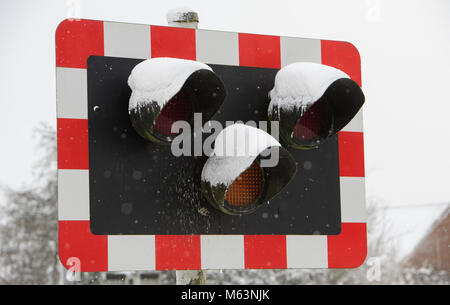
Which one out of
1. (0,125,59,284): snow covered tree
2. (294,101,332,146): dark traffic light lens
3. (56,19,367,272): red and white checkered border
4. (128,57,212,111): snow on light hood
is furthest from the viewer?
(0,125,59,284): snow covered tree

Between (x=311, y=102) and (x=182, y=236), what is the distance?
62 centimetres

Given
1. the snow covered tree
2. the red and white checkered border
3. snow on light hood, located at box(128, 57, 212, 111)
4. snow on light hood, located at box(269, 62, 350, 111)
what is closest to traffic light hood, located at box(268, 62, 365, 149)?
snow on light hood, located at box(269, 62, 350, 111)

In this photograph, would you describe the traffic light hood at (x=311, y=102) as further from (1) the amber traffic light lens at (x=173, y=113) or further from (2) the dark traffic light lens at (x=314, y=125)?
(1) the amber traffic light lens at (x=173, y=113)

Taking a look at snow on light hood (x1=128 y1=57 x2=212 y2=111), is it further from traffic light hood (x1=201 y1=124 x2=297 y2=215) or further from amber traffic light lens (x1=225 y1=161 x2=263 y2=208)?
amber traffic light lens (x1=225 y1=161 x2=263 y2=208)

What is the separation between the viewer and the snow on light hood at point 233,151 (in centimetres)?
234

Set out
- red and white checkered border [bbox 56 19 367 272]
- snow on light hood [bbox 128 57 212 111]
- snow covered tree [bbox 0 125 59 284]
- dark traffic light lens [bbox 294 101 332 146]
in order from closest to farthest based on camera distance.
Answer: snow on light hood [bbox 128 57 212 111] → red and white checkered border [bbox 56 19 367 272] → dark traffic light lens [bbox 294 101 332 146] → snow covered tree [bbox 0 125 59 284]

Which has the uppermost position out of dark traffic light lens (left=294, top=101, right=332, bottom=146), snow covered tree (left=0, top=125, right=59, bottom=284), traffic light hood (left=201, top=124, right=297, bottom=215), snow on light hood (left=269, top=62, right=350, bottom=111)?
snow on light hood (left=269, top=62, right=350, bottom=111)

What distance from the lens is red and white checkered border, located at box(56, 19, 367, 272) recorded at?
243 cm

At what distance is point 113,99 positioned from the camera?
98.7 inches

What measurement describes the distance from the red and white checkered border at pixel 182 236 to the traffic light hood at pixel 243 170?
170 millimetres

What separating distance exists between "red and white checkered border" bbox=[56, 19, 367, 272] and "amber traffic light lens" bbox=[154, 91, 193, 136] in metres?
0.24

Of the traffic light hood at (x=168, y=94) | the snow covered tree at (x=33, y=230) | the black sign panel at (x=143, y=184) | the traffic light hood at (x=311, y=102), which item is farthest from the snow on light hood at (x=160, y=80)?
the snow covered tree at (x=33, y=230)
